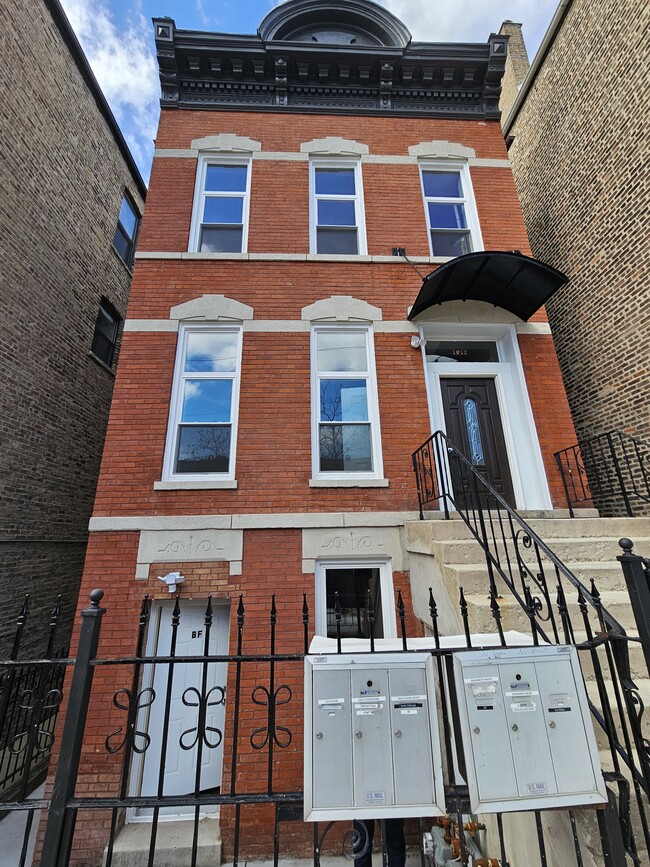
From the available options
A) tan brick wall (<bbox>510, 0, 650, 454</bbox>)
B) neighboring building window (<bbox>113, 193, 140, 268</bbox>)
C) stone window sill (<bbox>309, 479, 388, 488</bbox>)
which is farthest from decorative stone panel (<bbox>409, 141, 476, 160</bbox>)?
neighboring building window (<bbox>113, 193, 140, 268</bbox>)

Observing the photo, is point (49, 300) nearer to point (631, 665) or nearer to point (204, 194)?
point (204, 194)

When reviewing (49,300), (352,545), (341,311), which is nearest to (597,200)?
(341,311)

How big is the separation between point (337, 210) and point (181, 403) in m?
4.68

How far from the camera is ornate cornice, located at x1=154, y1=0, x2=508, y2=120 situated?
759cm

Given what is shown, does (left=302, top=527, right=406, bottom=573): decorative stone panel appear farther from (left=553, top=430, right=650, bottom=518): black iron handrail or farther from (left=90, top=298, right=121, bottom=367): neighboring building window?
(left=90, top=298, right=121, bottom=367): neighboring building window

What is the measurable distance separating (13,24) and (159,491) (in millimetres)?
9167

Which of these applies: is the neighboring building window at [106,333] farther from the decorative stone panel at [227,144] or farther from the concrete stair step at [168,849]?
the concrete stair step at [168,849]

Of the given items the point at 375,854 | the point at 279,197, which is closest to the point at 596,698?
the point at 375,854

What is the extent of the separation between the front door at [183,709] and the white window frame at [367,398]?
96.7 inches

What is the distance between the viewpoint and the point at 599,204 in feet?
24.3

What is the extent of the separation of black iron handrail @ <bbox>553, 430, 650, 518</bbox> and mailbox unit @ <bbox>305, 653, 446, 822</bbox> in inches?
169

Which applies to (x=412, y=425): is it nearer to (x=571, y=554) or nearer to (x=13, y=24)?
(x=571, y=554)

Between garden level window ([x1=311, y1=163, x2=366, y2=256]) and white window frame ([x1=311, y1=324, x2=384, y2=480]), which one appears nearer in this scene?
white window frame ([x1=311, y1=324, x2=384, y2=480])

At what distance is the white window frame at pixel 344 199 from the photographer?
23.7 ft
